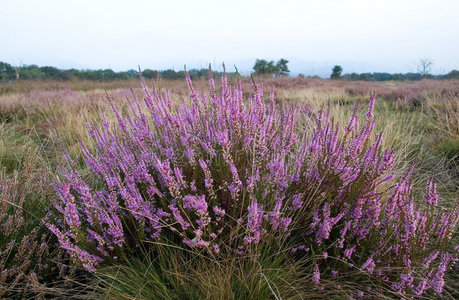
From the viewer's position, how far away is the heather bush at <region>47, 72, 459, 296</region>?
1.54 m

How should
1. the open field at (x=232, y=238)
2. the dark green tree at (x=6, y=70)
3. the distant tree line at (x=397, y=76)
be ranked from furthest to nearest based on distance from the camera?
the dark green tree at (x=6, y=70)
the distant tree line at (x=397, y=76)
the open field at (x=232, y=238)

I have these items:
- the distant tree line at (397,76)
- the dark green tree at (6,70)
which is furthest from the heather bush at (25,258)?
the dark green tree at (6,70)

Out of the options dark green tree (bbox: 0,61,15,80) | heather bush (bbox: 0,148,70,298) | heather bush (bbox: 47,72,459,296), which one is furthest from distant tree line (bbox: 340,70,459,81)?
dark green tree (bbox: 0,61,15,80)

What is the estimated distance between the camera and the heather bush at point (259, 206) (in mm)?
1539

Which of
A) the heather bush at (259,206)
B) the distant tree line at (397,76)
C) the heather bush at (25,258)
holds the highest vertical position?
the distant tree line at (397,76)

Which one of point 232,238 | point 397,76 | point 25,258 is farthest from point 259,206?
point 397,76

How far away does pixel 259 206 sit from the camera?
1651 millimetres

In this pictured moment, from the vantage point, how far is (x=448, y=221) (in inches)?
62.3

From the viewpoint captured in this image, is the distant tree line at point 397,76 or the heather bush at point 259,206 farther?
the distant tree line at point 397,76

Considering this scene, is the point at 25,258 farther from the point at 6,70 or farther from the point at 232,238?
the point at 6,70

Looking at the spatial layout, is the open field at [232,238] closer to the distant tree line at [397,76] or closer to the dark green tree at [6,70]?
the distant tree line at [397,76]

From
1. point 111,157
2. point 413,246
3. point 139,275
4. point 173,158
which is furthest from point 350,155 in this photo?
point 111,157

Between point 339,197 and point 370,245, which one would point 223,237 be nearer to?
point 339,197

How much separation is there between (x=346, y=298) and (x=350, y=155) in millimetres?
833
